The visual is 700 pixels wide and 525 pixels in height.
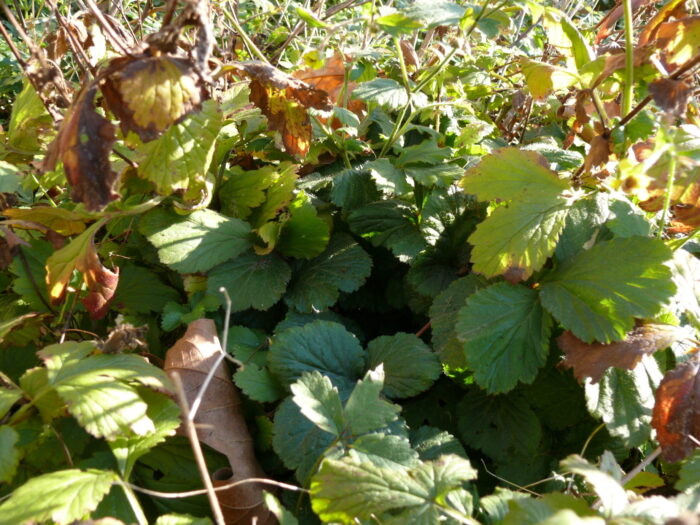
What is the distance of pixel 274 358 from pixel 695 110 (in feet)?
3.62

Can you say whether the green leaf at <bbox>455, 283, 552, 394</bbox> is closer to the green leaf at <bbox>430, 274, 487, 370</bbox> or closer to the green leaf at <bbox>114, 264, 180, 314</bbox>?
the green leaf at <bbox>430, 274, 487, 370</bbox>

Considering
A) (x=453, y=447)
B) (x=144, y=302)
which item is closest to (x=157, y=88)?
(x=144, y=302)

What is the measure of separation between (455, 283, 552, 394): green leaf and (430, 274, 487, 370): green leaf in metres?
0.05

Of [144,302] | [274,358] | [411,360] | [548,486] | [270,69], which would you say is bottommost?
[548,486]

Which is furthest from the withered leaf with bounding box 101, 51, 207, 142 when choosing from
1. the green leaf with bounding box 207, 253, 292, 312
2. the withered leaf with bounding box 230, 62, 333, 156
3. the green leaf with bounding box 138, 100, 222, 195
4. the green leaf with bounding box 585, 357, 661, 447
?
the green leaf with bounding box 585, 357, 661, 447

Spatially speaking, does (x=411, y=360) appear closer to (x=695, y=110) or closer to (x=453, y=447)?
(x=453, y=447)

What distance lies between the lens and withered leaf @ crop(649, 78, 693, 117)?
1010mm

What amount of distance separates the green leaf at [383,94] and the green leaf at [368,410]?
707mm

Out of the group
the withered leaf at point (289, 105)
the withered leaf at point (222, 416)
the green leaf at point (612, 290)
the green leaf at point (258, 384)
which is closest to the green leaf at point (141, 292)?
the withered leaf at point (222, 416)

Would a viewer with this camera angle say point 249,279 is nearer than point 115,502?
No

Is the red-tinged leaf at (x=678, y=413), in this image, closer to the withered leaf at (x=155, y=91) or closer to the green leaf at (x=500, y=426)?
the green leaf at (x=500, y=426)

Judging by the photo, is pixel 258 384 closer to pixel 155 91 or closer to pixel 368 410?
Result: pixel 368 410

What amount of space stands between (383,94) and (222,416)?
811mm

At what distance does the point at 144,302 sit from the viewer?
4.37ft
